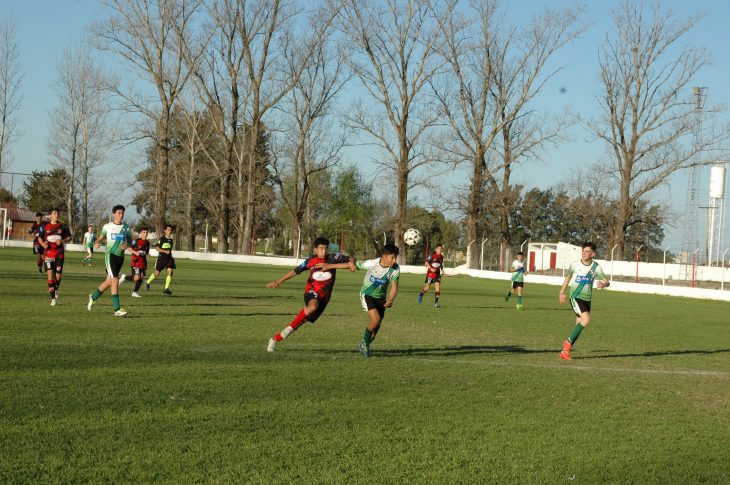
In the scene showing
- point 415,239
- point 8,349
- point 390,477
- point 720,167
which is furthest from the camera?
point 720,167

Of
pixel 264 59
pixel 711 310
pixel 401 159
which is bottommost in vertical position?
pixel 711 310

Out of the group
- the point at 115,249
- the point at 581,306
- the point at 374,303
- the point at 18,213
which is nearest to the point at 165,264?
the point at 115,249

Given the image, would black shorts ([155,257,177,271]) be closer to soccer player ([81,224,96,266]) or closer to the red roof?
soccer player ([81,224,96,266])

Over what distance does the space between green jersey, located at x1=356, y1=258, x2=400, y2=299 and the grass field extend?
932 millimetres

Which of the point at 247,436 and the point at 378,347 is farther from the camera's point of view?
the point at 378,347

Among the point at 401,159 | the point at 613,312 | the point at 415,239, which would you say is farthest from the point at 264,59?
the point at 613,312

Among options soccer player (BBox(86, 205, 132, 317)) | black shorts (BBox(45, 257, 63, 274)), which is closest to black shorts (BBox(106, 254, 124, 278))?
soccer player (BBox(86, 205, 132, 317))

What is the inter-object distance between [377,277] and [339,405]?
389 cm

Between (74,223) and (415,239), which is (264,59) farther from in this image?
(74,223)

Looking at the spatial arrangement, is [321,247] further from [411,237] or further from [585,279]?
[411,237]

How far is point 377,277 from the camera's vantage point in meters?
11.8

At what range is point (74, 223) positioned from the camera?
69.5 metres

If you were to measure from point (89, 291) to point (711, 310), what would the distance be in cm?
2065

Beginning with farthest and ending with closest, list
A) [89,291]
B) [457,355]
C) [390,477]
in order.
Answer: [89,291] → [457,355] → [390,477]
